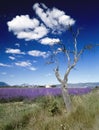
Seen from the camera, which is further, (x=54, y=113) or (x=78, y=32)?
(x=78, y=32)

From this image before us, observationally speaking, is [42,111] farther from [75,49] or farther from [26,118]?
[75,49]

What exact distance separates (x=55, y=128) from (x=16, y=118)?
81.8 inches

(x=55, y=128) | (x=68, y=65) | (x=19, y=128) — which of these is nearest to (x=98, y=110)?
(x=55, y=128)

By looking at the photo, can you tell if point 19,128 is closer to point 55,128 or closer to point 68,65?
point 55,128

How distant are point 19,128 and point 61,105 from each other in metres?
3.73

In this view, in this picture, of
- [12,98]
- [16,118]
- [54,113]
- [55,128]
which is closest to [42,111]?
[54,113]

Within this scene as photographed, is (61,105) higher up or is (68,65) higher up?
(68,65)

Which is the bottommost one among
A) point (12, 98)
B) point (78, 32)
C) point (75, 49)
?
point (12, 98)

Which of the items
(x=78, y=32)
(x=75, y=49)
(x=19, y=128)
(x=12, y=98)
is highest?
(x=78, y=32)

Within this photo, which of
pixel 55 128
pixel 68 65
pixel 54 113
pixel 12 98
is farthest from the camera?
pixel 12 98

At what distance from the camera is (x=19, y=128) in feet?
25.4

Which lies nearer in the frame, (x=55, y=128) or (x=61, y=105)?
(x=55, y=128)

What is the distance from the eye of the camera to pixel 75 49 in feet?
35.8

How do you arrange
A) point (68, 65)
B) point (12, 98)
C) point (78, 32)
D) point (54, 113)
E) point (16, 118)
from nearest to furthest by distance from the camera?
point (16, 118) < point (54, 113) < point (68, 65) < point (78, 32) < point (12, 98)
